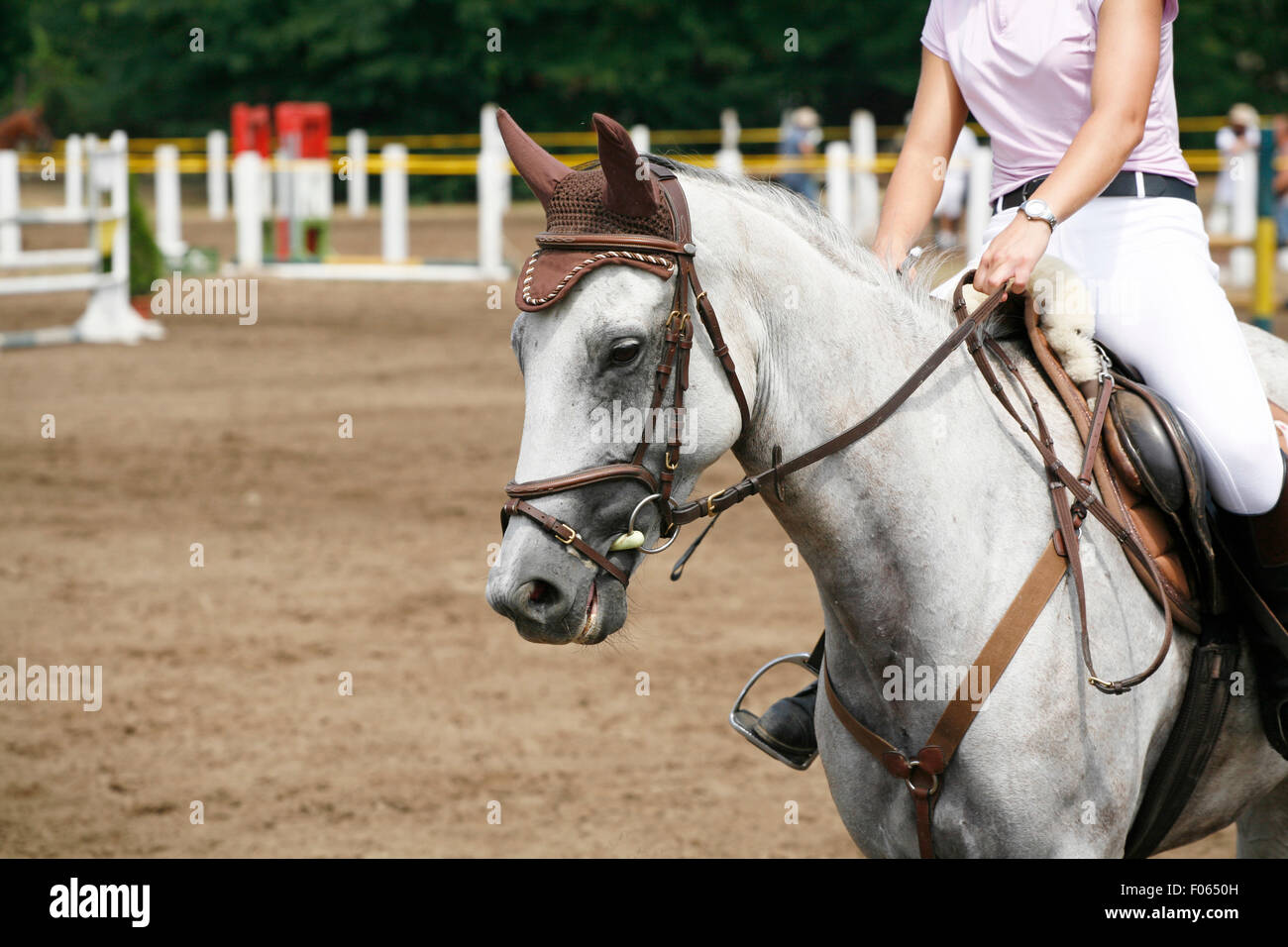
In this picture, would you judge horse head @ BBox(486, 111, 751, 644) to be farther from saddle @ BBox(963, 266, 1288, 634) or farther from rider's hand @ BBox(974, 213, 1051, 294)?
saddle @ BBox(963, 266, 1288, 634)

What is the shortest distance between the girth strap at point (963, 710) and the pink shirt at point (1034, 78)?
813mm

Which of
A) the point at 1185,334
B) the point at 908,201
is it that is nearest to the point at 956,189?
the point at 908,201

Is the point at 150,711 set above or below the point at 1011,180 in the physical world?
below

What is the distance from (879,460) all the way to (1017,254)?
443mm

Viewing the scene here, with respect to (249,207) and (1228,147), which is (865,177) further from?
(249,207)

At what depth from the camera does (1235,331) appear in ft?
8.62

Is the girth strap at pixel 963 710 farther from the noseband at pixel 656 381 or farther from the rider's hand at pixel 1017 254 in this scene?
the noseband at pixel 656 381

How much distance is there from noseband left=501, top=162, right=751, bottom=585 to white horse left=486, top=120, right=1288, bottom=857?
22 millimetres

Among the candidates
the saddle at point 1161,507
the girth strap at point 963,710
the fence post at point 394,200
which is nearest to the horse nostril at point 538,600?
the girth strap at point 963,710

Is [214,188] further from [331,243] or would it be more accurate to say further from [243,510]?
[243,510]

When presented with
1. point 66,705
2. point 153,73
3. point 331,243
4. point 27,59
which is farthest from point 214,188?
point 66,705

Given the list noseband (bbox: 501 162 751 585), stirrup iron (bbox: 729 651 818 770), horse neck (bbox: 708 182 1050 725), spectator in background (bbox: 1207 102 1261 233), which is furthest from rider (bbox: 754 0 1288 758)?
spectator in background (bbox: 1207 102 1261 233)

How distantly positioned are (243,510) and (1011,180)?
647 centimetres
